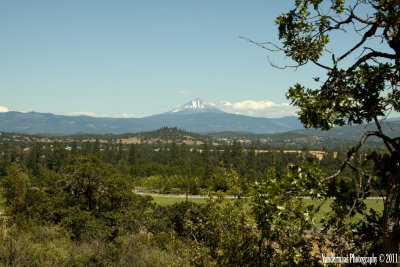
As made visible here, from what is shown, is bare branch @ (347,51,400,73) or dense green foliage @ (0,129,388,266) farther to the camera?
bare branch @ (347,51,400,73)

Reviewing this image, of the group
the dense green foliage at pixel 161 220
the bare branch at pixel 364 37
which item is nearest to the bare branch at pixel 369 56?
the bare branch at pixel 364 37

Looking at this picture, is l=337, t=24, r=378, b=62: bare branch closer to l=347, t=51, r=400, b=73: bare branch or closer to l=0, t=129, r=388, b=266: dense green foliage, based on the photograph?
l=347, t=51, r=400, b=73: bare branch

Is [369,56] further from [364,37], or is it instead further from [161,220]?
[161,220]

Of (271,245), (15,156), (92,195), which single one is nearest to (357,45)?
(271,245)

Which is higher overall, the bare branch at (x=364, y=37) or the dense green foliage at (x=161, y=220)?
the bare branch at (x=364, y=37)

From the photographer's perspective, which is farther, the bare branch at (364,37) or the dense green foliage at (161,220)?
the bare branch at (364,37)

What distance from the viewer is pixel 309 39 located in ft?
18.7

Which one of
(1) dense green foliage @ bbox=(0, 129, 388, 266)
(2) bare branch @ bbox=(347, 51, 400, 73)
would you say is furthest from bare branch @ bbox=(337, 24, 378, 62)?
(1) dense green foliage @ bbox=(0, 129, 388, 266)

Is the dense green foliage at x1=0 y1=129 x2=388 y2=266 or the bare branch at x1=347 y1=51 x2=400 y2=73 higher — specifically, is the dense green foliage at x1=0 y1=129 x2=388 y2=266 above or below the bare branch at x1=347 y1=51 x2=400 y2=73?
below

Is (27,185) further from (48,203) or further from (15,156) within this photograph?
(15,156)

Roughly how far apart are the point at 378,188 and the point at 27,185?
56.1 m

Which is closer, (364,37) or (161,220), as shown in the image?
(364,37)

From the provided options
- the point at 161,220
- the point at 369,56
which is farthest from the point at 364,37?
the point at 161,220

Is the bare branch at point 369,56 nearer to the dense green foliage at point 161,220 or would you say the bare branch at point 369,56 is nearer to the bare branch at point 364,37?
the bare branch at point 364,37
